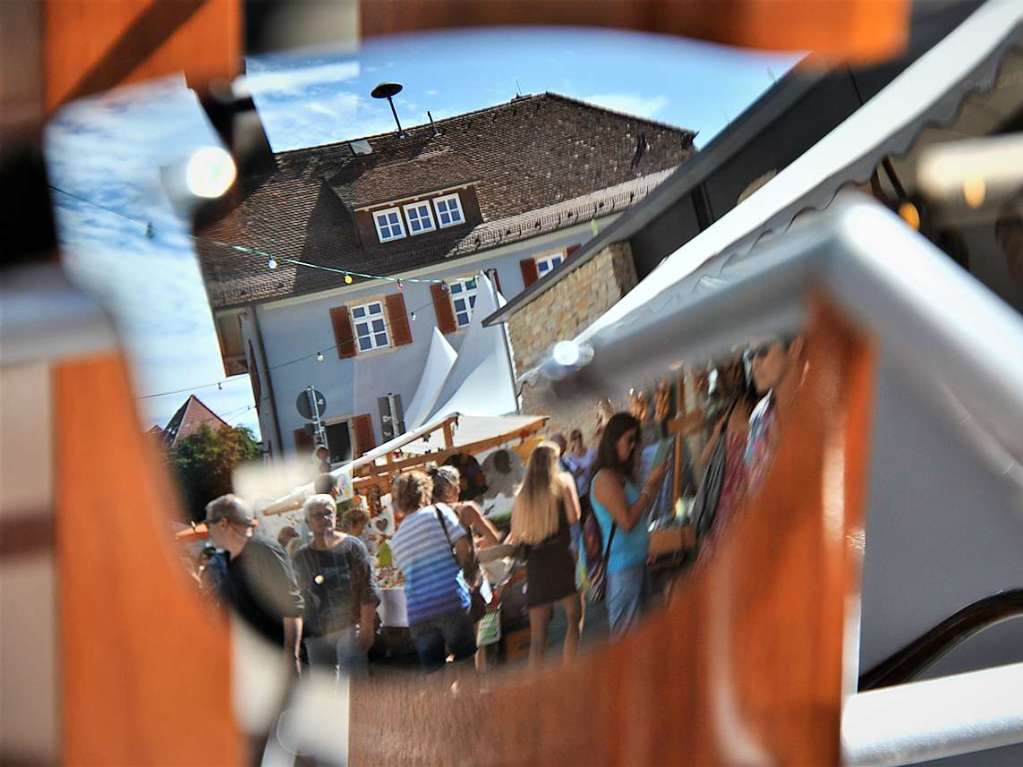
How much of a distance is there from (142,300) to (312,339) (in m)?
0.07

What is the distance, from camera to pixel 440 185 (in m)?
0.42

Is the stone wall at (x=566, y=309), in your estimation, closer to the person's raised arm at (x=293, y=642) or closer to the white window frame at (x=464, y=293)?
the white window frame at (x=464, y=293)

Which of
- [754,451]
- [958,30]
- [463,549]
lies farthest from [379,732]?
[958,30]

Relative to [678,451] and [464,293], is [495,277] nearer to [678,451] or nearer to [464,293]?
[464,293]

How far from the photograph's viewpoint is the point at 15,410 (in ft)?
1.27

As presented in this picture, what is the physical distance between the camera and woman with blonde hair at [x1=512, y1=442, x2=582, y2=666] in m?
0.44

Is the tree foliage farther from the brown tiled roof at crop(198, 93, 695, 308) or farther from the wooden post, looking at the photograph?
the wooden post

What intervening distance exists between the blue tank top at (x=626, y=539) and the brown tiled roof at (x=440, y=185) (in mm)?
130

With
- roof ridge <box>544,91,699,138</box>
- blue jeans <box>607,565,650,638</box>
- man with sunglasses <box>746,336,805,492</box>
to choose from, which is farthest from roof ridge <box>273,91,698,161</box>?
blue jeans <box>607,565,650,638</box>

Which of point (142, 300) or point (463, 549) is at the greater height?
point (142, 300)

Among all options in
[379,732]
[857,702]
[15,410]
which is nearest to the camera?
[15,410]

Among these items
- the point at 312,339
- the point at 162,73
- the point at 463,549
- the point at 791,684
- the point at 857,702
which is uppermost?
the point at 162,73

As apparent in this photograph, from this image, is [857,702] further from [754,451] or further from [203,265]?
[203,265]

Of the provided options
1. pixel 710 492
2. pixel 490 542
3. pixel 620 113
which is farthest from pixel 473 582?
pixel 620 113
